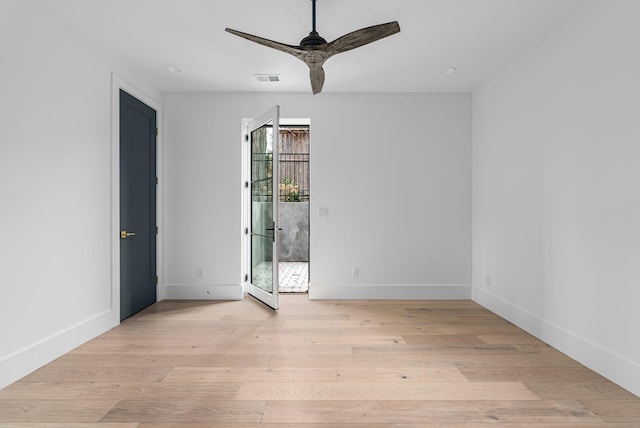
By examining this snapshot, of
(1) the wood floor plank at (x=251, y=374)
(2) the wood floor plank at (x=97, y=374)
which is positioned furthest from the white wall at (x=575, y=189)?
(2) the wood floor plank at (x=97, y=374)

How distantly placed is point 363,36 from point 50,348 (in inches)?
128

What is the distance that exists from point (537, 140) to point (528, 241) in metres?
0.94

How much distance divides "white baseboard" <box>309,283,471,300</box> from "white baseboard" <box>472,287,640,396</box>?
2.34 feet

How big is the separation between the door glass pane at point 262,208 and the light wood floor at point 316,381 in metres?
1.02

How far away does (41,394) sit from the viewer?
7.25 ft

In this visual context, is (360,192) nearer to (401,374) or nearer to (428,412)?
(401,374)

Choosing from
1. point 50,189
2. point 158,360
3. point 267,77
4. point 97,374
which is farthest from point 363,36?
point 97,374

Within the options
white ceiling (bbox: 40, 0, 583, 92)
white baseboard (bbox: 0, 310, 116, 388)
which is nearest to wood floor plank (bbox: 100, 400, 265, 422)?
white baseboard (bbox: 0, 310, 116, 388)

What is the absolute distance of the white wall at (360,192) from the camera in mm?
4609

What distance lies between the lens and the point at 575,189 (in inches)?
108

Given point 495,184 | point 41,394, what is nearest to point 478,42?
point 495,184

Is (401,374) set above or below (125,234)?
below

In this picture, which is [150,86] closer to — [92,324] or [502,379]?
[92,324]

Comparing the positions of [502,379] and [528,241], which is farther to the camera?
[528,241]
